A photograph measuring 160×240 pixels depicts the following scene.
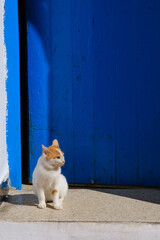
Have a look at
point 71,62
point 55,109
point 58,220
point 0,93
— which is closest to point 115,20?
point 71,62

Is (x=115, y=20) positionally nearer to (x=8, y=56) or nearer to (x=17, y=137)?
(x=8, y=56)

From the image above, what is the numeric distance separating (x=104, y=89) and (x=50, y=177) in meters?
0.79

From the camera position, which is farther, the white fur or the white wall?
the white wall

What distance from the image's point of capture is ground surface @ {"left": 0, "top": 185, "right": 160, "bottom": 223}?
63.4 inches

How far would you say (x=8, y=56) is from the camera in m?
2.02

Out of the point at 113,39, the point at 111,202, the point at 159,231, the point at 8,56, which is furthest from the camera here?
the point at 113,39

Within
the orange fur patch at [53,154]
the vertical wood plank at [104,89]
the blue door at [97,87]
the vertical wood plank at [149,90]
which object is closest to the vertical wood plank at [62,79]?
the blue door at [97,87]

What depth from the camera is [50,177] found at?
168 centimetres

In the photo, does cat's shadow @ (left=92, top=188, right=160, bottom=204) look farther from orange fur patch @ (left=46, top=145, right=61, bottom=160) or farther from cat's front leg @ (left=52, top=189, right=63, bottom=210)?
orange fur patch @ (left=46, top=145, right=61, bottom=160)

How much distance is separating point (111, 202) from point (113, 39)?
3.45ft

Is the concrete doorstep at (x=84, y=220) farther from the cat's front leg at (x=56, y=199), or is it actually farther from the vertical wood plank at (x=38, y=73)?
the vertical wood plank at (x=38, y=73)

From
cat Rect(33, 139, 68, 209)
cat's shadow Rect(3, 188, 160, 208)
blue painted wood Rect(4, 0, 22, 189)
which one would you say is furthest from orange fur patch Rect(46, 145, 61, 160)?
blue painted wood Rect(4, 0, 22, 189)

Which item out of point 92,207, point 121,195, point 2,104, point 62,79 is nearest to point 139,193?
point 121,195

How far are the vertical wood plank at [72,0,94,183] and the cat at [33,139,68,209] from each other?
479mm
